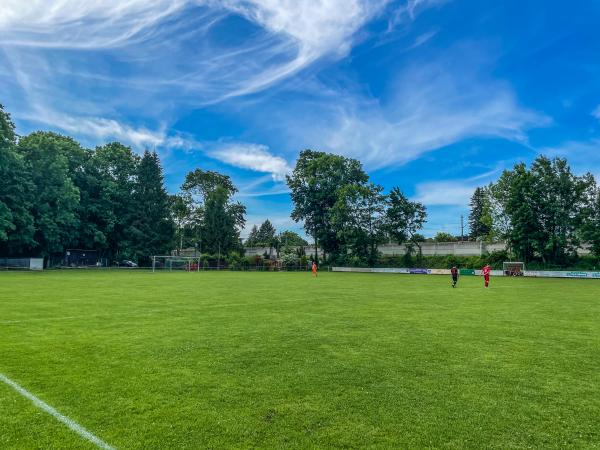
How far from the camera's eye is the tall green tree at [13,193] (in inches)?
1826

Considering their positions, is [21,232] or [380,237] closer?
[21,232]

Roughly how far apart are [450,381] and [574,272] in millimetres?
49798

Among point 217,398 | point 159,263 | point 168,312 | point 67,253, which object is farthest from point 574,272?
point 67,253

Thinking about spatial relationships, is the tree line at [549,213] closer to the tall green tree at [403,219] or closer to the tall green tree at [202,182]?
the tall green tree at [403,219]

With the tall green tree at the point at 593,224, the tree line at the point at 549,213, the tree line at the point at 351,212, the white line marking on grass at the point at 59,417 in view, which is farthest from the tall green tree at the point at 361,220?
the white line marking on grass at the point at 59,417

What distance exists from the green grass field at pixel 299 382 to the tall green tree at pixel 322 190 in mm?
61490

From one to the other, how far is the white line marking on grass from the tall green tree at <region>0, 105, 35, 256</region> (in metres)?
48.8

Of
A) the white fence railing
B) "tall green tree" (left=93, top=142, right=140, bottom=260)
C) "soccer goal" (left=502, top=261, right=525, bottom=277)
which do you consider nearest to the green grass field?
the white fence railing

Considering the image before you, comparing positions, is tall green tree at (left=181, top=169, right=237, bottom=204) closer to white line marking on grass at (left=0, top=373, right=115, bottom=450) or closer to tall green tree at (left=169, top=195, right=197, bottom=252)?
tall green tree at (left=169, top=195, right=197, bottom=252)

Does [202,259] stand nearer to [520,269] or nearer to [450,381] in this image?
[520,269]

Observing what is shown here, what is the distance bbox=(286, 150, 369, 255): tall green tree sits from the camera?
72.8 meters

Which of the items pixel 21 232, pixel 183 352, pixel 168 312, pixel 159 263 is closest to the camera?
pixel 183 352

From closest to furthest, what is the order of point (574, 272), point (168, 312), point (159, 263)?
point (168, 312)
point (574, 272)
point (159, 263)

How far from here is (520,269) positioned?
51.2 m
